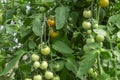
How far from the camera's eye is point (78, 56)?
165 cm

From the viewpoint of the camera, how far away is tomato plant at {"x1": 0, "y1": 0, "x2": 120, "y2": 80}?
1392mm

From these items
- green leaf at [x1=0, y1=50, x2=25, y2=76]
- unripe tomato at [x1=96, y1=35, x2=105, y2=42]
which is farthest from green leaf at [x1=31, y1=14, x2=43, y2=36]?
unripe tomato at [x1=96, y1=35, x2=105, y2=42]

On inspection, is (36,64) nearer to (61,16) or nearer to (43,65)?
(43,65)

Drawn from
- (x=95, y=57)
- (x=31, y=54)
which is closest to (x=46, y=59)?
(x=31, y=54)

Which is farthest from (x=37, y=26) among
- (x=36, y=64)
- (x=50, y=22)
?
(x=36, y=64)

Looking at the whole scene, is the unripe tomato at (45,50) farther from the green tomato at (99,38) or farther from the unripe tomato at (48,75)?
the green tomato at (99,38)

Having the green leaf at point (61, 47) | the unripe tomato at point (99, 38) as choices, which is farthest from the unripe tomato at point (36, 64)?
the unripe tomato at point (99, 38)

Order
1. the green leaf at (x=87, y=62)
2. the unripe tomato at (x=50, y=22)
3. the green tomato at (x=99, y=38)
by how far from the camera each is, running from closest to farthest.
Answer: the green leaf at (x=87, y=62)
the green tomato at (x=99, y=38)
the unripe tomato at (x=50, y=22)

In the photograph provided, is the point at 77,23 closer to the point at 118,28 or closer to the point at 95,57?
the point at 118,28

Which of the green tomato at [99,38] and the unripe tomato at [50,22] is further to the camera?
the unripe tomato at [50,22]

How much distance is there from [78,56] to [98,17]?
0.72 feet

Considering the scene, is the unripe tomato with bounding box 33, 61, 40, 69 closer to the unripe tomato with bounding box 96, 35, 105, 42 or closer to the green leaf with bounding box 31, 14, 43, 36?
the green leaf with bounding box 31, 14, 43, 36

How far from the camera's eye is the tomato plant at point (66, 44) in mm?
1392

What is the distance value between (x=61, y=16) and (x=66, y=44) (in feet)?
0.44
